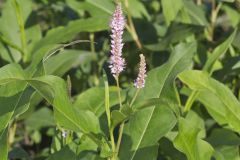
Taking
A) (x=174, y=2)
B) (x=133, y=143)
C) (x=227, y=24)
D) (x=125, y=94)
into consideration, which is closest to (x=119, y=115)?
(x=133, y=143)

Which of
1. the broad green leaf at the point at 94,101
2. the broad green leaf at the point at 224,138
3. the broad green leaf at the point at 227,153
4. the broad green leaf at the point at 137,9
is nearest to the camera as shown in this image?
the broad green leaf at the point at 227,153

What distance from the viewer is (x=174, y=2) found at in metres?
2.61

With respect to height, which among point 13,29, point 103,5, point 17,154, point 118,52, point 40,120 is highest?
point 118,52

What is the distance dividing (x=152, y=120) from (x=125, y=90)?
1.23ft

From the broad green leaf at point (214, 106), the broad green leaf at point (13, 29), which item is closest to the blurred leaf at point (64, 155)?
the broad green leaf at point (214, 106)

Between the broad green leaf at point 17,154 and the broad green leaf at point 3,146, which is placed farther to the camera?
the broad green leaf at point 17,154

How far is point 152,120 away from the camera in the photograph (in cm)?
178

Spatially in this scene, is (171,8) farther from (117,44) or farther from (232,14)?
(117,44)

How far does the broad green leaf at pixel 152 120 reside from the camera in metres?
1.71

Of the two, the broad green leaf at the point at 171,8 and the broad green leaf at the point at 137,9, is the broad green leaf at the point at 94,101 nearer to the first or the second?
the broad green leaf at the point at 171,8

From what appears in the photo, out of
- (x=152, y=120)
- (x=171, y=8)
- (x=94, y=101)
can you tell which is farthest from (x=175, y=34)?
(x=152, y=120)

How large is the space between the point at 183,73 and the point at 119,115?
41 cm

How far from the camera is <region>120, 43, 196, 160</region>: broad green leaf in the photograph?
171 centimetres

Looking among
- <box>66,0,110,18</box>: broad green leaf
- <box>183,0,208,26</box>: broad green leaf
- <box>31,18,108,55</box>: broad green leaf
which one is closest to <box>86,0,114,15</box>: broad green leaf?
<box>66,0,110,18</box>: broad green leaf
